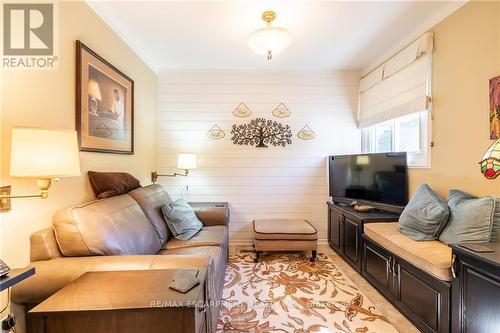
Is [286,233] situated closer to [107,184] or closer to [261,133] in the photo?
[261,133]

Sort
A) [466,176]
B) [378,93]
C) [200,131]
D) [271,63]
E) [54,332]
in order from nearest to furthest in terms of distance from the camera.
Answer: [54,332] → [466,176] → [378,93] → [271,63] → [200,131]

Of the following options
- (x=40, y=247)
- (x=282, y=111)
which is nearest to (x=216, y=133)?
(x=282, y=111)

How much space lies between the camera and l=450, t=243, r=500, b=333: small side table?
4.24ft

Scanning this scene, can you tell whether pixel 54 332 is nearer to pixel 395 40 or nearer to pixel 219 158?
pixel 219 158

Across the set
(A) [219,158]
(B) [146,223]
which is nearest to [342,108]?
(A) [219,158]

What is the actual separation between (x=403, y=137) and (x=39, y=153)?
347 centimetres

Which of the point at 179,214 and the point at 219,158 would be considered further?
the point at 219,158

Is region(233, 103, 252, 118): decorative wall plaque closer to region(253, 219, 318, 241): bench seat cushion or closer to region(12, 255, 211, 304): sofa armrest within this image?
region(253, 219, 318, 241): bench seat cushion

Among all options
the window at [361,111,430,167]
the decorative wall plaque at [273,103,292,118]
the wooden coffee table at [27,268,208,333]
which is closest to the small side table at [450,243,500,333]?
the window at [361,111,430,167]

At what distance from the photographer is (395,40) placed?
2.95 metres

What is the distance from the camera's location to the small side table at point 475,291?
1.29 meters

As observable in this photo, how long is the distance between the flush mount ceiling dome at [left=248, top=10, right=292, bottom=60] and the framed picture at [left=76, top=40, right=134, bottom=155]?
55.8 inches

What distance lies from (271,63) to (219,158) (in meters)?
1.62

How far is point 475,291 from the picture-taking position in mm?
1414
